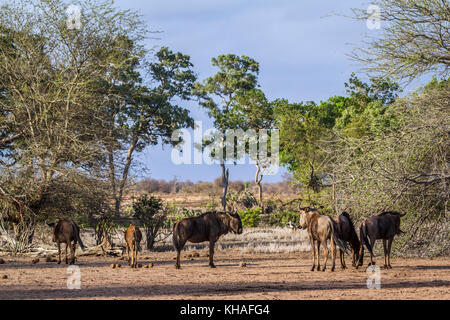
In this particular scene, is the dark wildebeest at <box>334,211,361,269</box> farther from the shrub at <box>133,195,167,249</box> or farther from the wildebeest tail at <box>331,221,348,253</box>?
the shrub at <box>133,195,167,249</box>

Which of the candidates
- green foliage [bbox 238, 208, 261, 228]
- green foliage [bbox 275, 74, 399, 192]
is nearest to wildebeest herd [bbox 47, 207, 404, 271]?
green foliage [bbox 275, 74, 399, 192]

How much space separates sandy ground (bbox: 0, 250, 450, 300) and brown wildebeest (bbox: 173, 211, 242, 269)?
29.5 inches

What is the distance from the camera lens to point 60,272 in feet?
44.2

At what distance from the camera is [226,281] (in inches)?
460

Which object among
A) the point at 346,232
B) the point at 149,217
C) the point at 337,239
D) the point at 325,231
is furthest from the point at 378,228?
the point at 149,217

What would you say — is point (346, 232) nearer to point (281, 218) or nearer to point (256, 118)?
point (281, 218)

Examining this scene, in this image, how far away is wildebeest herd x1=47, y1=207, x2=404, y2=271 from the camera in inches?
510

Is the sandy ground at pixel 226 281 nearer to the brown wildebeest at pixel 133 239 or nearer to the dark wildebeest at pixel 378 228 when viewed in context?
the brown wildebeest at pixel 133 239

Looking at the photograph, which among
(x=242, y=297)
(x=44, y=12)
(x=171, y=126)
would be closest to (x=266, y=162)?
(x=171, y=126)

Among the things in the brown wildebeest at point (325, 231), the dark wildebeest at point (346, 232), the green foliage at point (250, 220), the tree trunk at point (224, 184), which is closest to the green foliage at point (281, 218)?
the green foliage at point (250, 220)

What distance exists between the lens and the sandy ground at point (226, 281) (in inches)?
382
